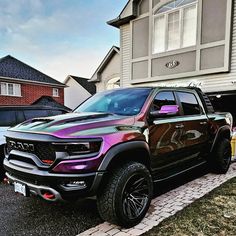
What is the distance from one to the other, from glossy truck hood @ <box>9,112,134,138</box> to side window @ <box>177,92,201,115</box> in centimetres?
161

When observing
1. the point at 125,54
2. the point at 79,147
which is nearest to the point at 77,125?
the point at 79,147

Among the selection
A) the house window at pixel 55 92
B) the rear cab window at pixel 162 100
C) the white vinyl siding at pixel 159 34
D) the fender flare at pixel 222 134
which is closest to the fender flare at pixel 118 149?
the rear cab window at pixel 162 100

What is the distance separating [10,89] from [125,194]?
67.4ft

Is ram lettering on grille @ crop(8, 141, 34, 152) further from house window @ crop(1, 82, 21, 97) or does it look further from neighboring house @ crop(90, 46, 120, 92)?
house window @ crop(1, 82, 21, 97)

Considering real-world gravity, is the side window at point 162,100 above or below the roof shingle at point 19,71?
below

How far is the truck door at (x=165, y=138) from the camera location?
3.90 meters

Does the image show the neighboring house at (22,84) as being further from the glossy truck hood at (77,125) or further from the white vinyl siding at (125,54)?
the glossy truck hood at (77,125)

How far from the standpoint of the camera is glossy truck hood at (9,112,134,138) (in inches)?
120

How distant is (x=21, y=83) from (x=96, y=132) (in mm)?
20683


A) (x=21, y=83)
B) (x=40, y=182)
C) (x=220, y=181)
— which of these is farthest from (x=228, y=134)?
(x=21, y=83)

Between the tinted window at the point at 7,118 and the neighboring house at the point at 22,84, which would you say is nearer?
the tinted window at the point at 7,118

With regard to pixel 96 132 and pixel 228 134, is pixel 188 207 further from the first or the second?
pixel 228 134

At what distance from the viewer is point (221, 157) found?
5750 mm

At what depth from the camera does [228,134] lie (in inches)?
242
